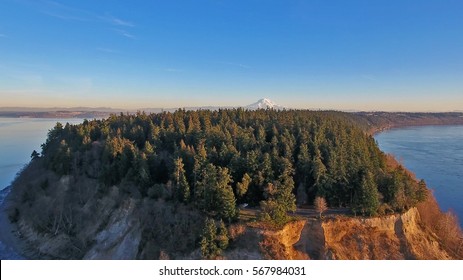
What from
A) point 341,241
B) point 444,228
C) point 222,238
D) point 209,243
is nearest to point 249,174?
point 222,238

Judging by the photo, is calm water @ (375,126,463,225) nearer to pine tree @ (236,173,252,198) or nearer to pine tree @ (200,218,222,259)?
pine tree @ (236,173,252,198)

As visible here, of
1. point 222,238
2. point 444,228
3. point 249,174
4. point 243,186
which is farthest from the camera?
point 444,228

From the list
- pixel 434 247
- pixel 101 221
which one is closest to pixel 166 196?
pixel 101 221

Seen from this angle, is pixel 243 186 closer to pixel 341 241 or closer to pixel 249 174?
pixel 249 174

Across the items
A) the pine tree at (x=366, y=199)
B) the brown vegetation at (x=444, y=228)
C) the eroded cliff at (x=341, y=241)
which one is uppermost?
the pine tree at (x=366, y=199)

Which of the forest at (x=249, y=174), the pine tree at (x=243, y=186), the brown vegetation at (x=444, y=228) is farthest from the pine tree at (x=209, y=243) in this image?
the brown vegetation at (x=444, y=228)

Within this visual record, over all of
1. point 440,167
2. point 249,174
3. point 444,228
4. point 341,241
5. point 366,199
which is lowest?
point 444,228

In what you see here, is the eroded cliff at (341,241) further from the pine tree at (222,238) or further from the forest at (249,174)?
the forest at (249,174)

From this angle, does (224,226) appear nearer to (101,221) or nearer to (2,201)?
(101,221)

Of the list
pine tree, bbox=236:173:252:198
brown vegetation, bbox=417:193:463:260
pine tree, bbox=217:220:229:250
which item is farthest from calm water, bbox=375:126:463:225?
pine tree, bbox=217:220:229:250

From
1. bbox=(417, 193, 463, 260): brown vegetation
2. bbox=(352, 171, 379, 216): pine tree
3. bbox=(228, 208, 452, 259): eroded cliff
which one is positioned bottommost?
bbox=(417, 193, 463, 260): brown vegetation

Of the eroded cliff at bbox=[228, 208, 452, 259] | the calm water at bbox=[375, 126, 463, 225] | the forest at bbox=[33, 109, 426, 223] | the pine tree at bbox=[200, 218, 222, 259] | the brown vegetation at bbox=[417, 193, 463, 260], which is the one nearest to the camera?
the pine tree at bbox=[200, 218, 222, 259]

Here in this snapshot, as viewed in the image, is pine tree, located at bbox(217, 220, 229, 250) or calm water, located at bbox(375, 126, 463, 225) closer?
pine tree, located at bbox(217, 220, 229, 250)
